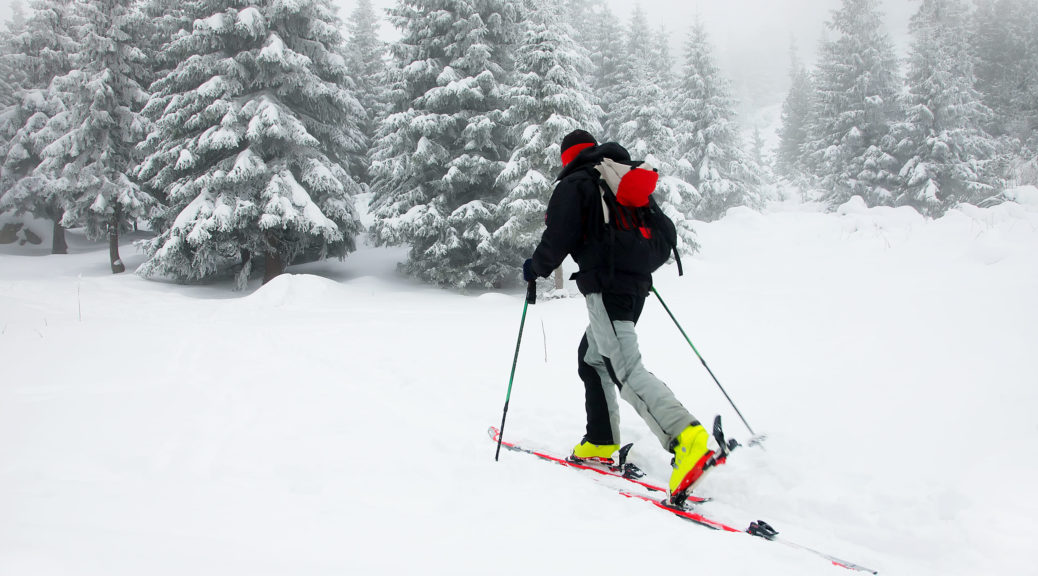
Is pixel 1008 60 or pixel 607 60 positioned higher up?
pixel 1008 60

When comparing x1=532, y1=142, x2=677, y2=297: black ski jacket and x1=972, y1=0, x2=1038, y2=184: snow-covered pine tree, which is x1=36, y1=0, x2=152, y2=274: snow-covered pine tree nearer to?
x1=532, y1=142, x2=677, y2=297: black ski jacket

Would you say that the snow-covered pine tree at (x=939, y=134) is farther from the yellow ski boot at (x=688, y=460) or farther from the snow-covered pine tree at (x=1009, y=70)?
the yellow ski boot at (x=688, y=460)

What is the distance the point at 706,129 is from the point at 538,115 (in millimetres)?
16400

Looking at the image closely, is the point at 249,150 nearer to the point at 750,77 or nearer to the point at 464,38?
the point at 464,38

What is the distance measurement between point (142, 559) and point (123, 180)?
21.2 metres

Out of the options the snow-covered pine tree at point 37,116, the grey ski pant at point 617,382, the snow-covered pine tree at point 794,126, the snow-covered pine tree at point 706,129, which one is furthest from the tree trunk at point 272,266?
the snow-covered pine tree at point 794,126

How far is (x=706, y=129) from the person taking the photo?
2644 cm

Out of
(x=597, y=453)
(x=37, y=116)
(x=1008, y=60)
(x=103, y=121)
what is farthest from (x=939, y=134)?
(x=37, y=116)

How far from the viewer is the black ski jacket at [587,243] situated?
3168 millimetres

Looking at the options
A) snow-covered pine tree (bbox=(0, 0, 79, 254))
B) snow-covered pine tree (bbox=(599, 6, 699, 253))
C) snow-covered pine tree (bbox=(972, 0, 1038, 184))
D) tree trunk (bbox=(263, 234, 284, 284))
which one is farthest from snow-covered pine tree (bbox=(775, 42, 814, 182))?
snow-covered pine tree (bbox=(0, 0, 79, 254))

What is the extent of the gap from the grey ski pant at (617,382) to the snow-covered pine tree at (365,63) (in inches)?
837

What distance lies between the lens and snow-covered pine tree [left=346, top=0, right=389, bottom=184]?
84.0 feet

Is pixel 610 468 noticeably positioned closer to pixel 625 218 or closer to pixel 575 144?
pixel 625 218

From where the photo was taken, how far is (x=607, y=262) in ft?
10.5
